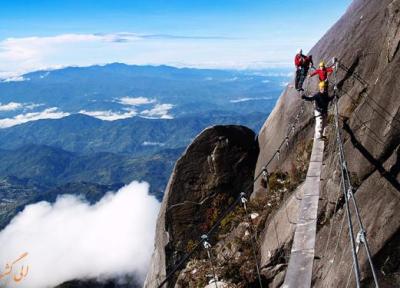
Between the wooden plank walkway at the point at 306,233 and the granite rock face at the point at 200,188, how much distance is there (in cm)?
843

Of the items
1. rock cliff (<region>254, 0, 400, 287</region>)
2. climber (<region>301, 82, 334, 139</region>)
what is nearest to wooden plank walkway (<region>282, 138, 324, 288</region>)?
rock cliff (<region>254, 0, 400, 287</region>)

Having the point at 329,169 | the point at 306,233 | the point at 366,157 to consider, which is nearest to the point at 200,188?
the point at 329,169

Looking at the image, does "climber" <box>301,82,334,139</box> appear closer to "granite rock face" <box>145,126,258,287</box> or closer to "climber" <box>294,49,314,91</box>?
"climber" <box>294,49,314,91</box>

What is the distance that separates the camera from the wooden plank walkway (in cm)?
1277

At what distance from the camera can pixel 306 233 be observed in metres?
15.3

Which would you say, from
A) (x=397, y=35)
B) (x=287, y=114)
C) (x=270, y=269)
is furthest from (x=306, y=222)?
(x=287, y=114)

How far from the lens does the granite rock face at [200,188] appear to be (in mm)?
27359

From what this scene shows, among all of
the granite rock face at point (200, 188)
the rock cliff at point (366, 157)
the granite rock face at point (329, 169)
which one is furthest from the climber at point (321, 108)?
the granite rock face at point (200, 188)

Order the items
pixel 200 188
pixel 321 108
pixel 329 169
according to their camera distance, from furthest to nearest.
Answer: pixel 200 188 → pixel 321 108 → pixel 329 169

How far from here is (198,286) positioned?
2152cm

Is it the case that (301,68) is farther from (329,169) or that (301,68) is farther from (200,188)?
(329,169)

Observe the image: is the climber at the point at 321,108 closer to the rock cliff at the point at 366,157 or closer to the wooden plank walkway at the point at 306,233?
the rock cliff at the point at 366,157

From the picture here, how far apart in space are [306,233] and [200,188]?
13.7 metres

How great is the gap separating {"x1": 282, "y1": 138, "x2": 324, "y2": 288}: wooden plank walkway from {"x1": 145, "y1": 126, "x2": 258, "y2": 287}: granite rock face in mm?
8435
